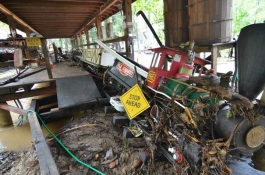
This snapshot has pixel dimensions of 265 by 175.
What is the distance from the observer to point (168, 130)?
80.7 inches

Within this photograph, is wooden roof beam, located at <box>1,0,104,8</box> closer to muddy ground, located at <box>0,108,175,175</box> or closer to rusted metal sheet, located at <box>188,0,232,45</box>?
rusted metal sheet, located at <box>188,0,232,45</box>

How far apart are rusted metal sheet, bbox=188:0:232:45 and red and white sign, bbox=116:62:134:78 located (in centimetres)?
151

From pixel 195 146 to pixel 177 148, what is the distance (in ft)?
0.89

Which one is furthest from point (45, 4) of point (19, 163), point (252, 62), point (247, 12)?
point (247, 12)

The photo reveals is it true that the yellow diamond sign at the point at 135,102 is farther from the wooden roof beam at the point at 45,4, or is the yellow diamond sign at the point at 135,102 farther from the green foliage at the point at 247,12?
the green foliage at the point at 247,12

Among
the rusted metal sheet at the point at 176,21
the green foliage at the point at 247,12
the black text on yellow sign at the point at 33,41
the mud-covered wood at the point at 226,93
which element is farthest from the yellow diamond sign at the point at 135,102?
the green foliage at the point at 247,12

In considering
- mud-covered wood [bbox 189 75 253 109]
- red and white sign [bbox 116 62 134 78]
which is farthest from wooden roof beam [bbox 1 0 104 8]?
mud-covered wood [bbox 189 75 253 109]

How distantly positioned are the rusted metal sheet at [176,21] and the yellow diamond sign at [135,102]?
201 centimetres

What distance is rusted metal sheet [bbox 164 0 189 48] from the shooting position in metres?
3.80

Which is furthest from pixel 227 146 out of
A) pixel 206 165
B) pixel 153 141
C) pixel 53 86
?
pixel 53 86

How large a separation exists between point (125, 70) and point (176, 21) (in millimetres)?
1796

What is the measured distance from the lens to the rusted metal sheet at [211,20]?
9.98 feet

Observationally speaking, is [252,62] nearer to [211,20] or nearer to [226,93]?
[226,93]

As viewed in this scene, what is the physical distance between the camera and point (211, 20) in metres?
3.12
